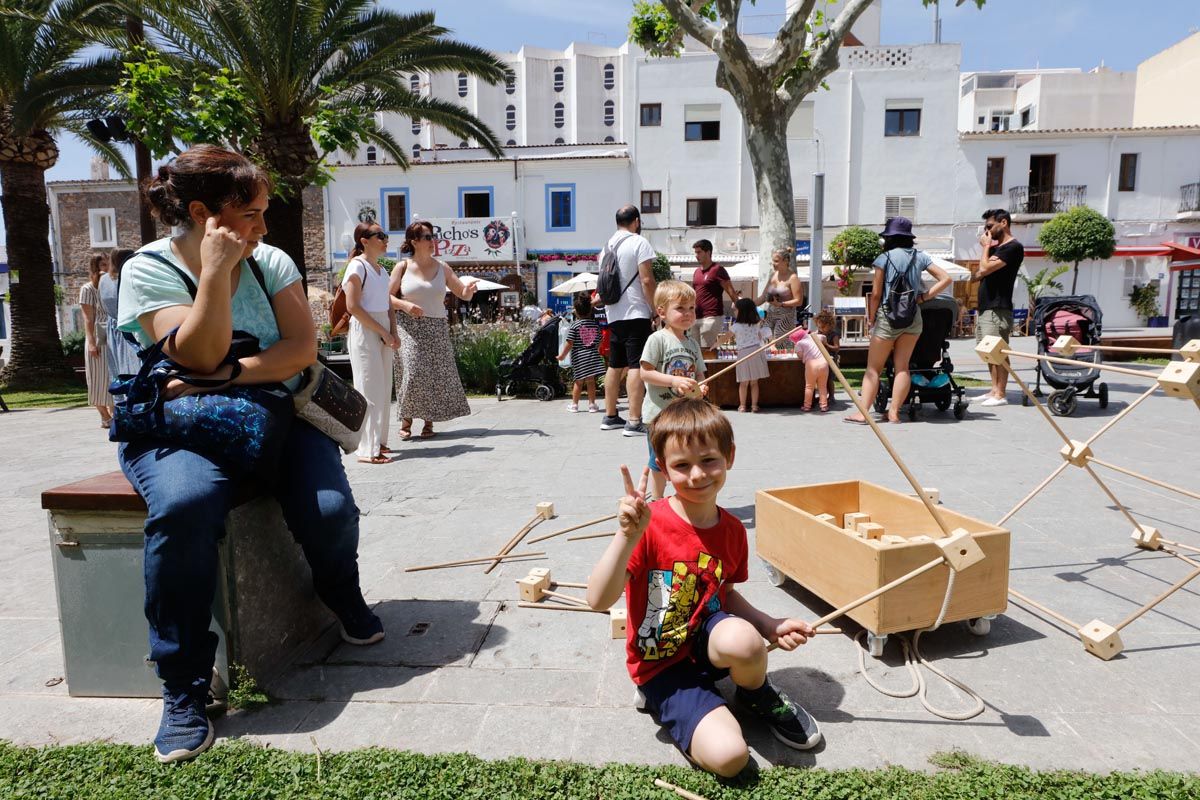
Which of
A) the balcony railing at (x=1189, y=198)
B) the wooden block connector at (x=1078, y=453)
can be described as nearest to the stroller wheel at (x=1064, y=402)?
the wooden block connector at (x=1078, y=453)

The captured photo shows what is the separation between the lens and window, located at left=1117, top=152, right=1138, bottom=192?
30672 mm

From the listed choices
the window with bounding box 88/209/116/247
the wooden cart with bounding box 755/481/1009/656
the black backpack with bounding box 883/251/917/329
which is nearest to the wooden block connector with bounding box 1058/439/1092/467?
the wooden cart with bounding box 755/481/1009/656

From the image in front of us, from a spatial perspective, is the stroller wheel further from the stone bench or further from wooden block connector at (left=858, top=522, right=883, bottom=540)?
the stone bench

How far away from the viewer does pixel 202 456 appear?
2314mm

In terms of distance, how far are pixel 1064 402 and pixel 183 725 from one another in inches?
309

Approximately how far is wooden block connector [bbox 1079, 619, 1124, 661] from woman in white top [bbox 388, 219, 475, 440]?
5156mm

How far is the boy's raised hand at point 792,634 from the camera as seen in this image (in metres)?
2.11

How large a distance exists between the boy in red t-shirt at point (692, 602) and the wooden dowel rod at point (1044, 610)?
1234mm

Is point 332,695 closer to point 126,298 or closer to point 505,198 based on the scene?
point 126,298

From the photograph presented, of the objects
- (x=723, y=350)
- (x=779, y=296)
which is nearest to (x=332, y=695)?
(x=779, y=296)

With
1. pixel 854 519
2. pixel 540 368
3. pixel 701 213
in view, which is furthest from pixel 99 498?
pixel 701 213

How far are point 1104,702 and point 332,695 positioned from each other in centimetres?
239

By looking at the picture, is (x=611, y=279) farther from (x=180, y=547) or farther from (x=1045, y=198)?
(x=1045, y=198)

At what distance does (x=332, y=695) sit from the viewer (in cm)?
245
